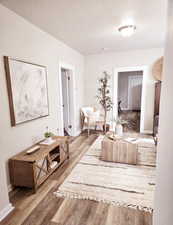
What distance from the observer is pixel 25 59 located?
230 cm

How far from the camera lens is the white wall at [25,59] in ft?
6.29

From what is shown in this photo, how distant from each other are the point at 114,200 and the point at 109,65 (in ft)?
13.0

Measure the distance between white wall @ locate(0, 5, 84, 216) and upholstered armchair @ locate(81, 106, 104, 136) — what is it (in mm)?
1250

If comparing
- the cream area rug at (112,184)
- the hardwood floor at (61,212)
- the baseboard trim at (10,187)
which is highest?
the baseboard trim at (10,187)

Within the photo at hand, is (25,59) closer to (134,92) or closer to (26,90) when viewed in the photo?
(26,90)

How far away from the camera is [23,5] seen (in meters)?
1.90

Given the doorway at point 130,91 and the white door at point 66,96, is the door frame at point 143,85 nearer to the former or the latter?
the white door at point 66,96

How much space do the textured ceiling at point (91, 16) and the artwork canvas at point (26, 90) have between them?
0.72 meters

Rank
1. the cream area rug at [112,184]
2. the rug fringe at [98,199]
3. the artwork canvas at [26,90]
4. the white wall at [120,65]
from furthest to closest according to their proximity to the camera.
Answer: the white wall at [120,65] → the artwork canvas at [26,90] → the cream area rug at [112,184] → the rug fringe at [98,199]

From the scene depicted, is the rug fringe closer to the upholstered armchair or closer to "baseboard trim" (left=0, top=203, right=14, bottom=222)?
"baseboard trim" (left=0, top=203, right=14, bottom=222)

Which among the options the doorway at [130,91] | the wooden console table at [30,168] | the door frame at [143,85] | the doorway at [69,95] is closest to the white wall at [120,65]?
the door frame at [143,85]

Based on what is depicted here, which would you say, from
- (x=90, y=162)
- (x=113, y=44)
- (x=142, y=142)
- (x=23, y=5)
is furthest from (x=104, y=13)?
(x=142, y=142)

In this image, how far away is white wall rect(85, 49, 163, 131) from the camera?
4.36 meters

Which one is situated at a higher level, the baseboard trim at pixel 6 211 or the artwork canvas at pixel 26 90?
the artwork canvas at pixel 26 90
